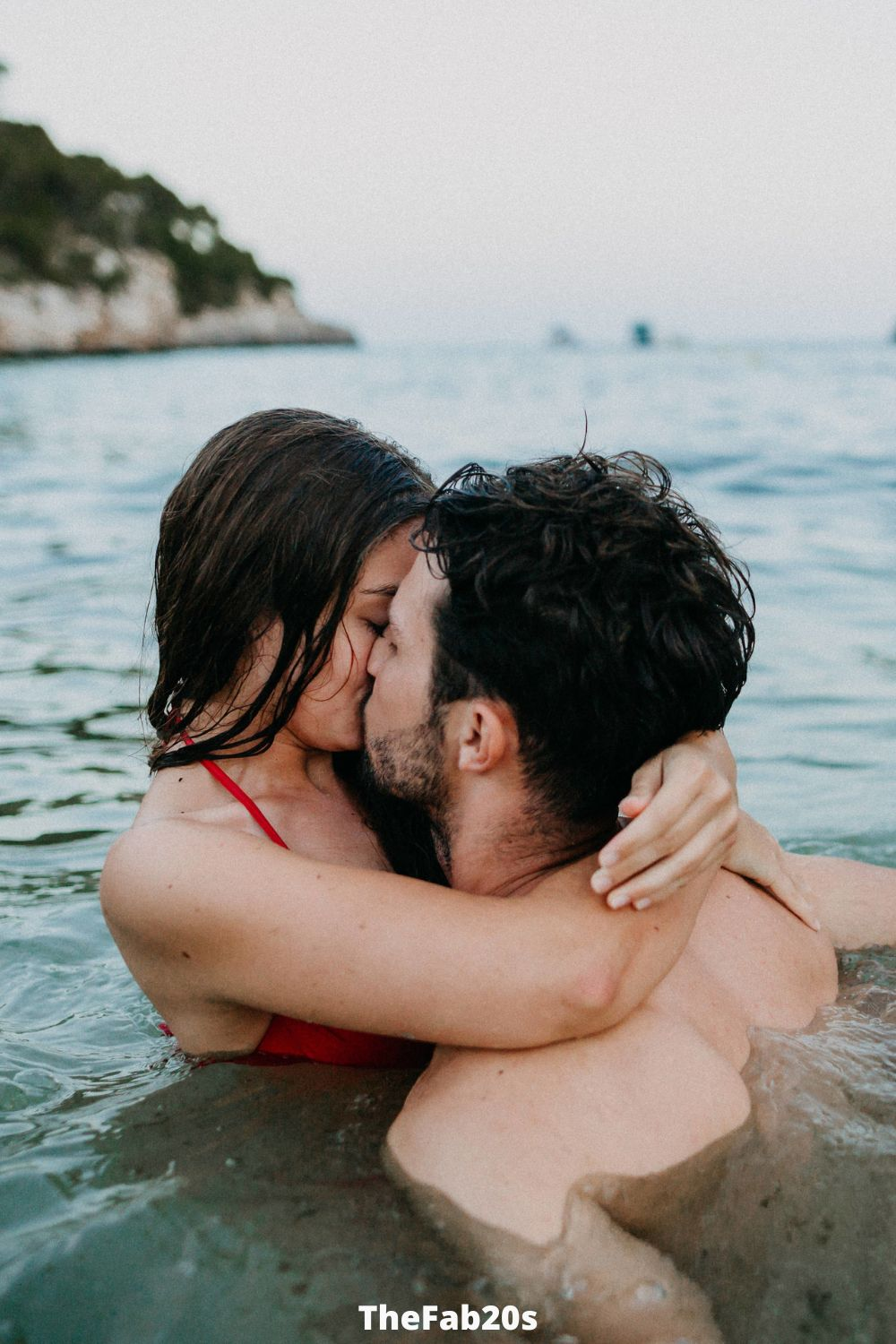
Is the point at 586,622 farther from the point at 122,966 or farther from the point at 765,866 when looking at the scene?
the point at 122,966

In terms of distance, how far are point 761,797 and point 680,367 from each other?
44.7m

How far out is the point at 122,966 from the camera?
154 inches

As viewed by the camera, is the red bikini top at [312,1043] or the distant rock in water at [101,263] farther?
the distant rock in water at [101,263]

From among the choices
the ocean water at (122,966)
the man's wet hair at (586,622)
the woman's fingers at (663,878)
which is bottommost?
the ocean water at (122,966)

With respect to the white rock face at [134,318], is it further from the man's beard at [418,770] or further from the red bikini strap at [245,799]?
the man's beard at [418,770]

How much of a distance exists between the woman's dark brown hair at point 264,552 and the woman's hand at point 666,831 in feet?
2.99

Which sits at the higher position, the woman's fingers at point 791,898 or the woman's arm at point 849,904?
the woman's fingers at point 791,898

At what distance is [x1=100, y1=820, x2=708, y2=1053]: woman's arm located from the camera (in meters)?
2.30

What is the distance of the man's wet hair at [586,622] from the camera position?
239 centimetres

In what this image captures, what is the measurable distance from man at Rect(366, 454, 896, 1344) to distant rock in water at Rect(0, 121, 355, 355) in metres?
58.5

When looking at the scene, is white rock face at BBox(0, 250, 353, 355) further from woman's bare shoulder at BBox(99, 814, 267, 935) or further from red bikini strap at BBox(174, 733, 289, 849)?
woman's bare shoulder at BBox(99, 814, 267, 935)

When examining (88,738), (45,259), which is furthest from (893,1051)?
(45,259)

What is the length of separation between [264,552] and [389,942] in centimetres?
104

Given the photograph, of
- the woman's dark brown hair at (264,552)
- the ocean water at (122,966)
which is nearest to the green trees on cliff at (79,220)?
the ocean water at (122,966)
